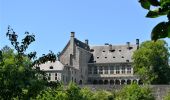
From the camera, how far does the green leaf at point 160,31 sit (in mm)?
1846

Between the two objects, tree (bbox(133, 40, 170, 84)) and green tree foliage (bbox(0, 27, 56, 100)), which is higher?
tree (bbox(133, 40, 170, 84))

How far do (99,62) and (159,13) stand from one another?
92.0m

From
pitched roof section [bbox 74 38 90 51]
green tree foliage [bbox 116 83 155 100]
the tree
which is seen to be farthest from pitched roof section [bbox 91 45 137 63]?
green tree foliage [bbox 116 83 155 100]

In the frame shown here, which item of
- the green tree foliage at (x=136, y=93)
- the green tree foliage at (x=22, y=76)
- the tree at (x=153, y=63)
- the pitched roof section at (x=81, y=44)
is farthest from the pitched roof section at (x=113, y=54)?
the green tree foliage at (x=22, y=76)

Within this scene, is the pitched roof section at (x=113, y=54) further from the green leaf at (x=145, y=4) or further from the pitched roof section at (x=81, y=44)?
the green leaf at (x=145, y=4)

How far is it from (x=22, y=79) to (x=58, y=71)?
69503 mm

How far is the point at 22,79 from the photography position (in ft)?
40.0

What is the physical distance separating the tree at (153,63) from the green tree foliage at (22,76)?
59.3 metres

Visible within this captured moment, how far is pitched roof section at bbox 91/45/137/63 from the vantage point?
306 ft

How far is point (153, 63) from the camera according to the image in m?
72.9

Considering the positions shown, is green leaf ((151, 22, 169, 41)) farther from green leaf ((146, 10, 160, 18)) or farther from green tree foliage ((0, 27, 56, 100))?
green tree foliage ((0, 27, 56, 100))

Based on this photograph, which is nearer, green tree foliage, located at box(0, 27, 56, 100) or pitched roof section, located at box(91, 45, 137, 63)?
green tree foliage, located at box(0, 27, 56, 100)

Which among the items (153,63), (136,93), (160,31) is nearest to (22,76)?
(160,31)

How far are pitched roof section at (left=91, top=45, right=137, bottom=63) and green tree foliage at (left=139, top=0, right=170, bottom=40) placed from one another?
3578 inches
